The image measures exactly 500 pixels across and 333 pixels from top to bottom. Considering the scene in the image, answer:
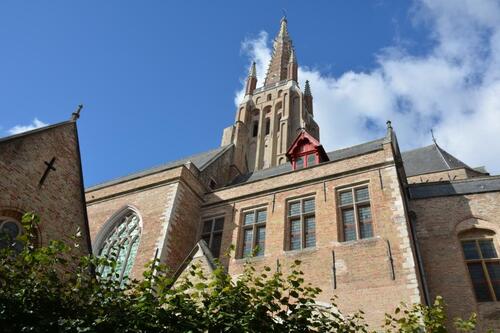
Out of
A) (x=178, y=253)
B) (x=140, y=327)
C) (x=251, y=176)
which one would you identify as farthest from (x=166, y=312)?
(x=251, y=176)

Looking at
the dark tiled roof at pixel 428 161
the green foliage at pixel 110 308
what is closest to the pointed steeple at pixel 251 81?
the dark tiled roof at pixel 428 161

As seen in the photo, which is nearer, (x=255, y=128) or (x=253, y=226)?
(x=253, y=226)

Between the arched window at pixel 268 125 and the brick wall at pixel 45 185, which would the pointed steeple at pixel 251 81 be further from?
the brick wall at pixel 45 185

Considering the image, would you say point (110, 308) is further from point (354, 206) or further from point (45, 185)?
point (354, 206)

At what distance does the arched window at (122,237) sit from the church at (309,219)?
0.18ft

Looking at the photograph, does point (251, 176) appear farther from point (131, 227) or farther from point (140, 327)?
point (140, 327)

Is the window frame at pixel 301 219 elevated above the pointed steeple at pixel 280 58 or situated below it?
below

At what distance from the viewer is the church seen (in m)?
Answer: 8.80

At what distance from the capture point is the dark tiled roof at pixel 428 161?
20578mm

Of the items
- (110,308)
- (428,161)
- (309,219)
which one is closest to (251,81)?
(428,161)

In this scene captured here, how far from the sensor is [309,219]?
43.3ft

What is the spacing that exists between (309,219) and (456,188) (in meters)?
4.99

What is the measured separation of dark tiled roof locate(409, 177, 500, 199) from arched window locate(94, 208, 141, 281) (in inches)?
394

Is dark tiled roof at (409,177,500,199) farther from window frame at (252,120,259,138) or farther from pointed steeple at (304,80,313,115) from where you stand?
pointed steeple at (304,80,313,115)
